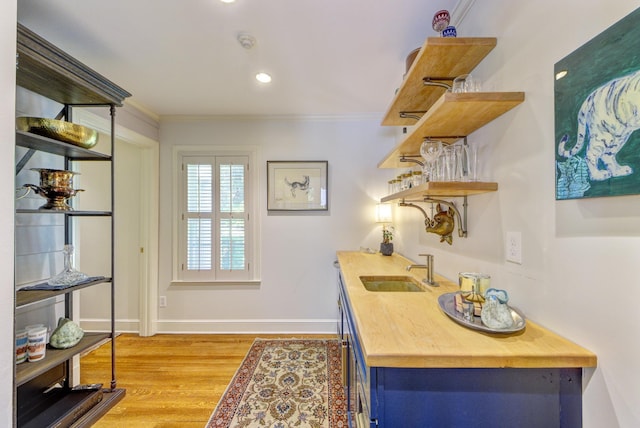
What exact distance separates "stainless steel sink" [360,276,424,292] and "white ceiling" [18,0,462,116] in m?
1.53

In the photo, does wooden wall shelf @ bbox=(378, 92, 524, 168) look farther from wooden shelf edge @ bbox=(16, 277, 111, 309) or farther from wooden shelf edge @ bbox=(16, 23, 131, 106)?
wooden shelf edge @ bbox=(16, 277, 111, 309)

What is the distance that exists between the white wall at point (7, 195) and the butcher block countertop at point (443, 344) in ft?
4.35

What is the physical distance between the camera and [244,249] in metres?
2.90

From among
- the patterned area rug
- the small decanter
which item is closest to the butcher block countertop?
the patterned area rug

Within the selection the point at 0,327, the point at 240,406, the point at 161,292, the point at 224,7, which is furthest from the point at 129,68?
the point at 240,406

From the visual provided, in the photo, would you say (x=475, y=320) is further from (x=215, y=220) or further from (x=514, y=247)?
(x=215, y=220)

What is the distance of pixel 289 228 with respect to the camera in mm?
2916

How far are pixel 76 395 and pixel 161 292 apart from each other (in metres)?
1.36

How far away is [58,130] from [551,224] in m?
2.32

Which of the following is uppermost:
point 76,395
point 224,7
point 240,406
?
point 224,7

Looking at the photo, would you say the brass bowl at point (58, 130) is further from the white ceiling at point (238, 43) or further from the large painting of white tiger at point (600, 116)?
the large painting of white tiger at point (600, 116)

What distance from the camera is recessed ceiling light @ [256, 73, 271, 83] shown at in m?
2.06

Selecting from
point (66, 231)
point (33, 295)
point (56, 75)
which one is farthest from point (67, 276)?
point (56, 75)

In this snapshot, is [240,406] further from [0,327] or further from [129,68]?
[129,68]
